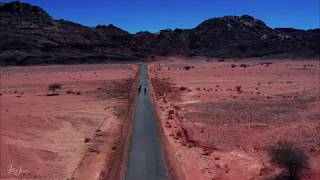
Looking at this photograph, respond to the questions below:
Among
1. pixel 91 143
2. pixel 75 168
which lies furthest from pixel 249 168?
pixel 91 143

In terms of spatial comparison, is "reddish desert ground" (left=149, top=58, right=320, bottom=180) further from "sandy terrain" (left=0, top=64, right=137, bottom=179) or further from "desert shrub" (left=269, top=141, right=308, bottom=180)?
"sandy terrain" (left=0, top=64, right=137, bottom=179)

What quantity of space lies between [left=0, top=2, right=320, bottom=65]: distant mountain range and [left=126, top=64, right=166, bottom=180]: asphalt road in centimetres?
11314

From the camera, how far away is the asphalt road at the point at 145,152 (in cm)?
2036

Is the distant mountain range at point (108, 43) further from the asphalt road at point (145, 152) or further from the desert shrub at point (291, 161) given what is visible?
the desert shrub at point (291, 161)

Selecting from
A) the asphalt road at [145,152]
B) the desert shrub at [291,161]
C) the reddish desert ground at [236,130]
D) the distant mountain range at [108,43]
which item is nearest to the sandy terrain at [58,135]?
the asphalt road at [145,152]

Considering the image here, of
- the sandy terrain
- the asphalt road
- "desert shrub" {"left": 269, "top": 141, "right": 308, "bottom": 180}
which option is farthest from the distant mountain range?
"desert shrub" {"left": 269, "top": 141, "right": 308, "bottom": 180}

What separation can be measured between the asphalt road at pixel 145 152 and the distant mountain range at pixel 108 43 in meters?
113

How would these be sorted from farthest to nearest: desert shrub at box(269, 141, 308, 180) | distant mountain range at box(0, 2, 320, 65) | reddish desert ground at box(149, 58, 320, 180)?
1. distant mountain range at box(0, 2, 320, 65)
2. reddish desert ground at box(149, 58, 320, 180)
3. desert shrub at box(269, 141, 308, 180)

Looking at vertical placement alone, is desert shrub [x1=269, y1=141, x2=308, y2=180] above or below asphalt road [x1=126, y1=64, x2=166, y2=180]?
above

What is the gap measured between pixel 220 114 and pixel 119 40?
147 m

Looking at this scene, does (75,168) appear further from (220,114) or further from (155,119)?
(220,114)

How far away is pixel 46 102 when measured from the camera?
48844 mm

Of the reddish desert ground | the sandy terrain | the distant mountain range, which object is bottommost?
the sandy terrain

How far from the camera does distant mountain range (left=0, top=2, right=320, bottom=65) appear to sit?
487ft
